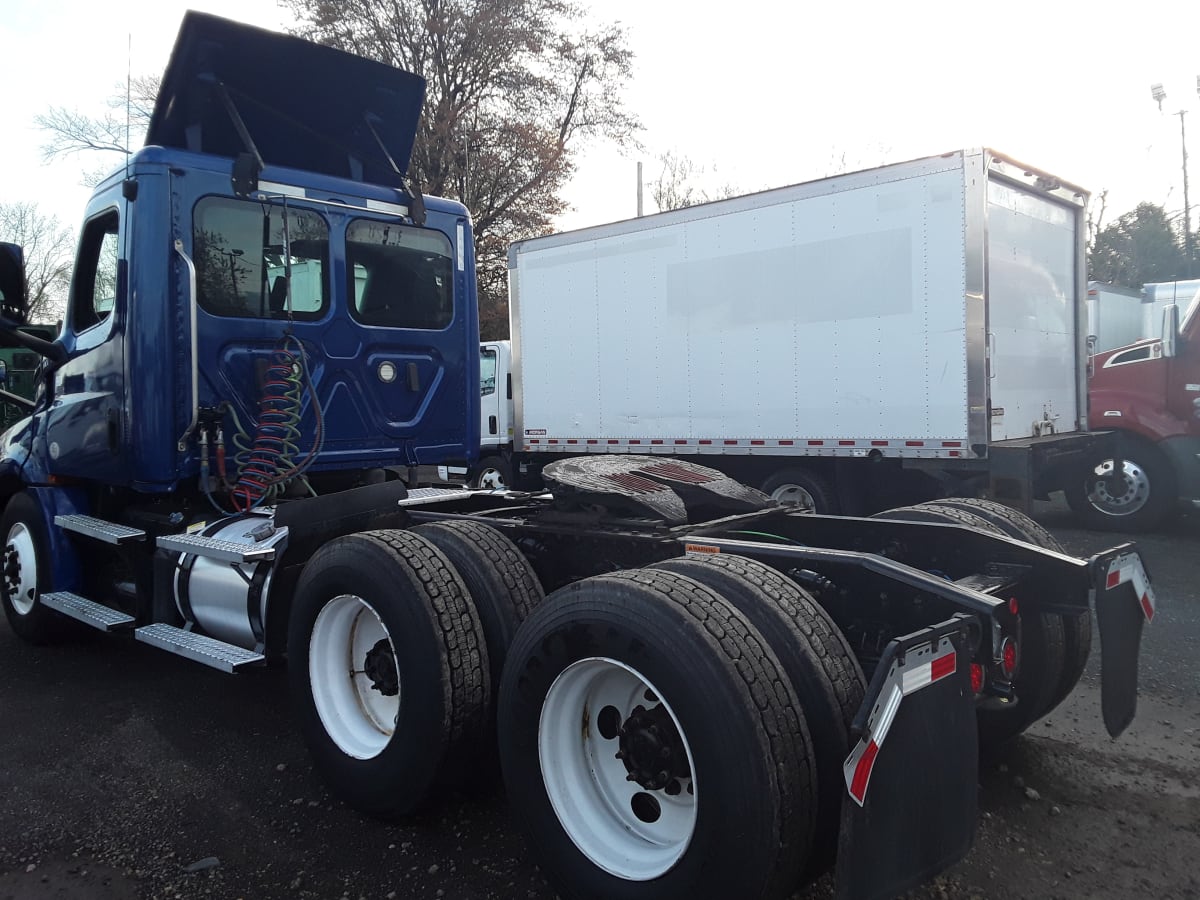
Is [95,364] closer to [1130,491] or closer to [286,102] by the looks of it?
[286,102]

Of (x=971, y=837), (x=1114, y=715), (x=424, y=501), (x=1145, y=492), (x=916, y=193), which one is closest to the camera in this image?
(x=971, y=837)

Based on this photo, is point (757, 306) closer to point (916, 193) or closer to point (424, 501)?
point (916, 193)

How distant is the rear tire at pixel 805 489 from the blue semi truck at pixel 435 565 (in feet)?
13.3

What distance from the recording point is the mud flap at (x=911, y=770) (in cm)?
220

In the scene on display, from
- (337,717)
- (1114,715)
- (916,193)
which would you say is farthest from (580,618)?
(916,193)

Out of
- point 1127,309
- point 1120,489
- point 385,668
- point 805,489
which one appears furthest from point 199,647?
point 1127,309

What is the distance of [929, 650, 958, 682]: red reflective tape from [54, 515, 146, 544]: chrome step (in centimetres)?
421

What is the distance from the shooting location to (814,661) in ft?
8.34

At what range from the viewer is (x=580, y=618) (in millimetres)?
2730

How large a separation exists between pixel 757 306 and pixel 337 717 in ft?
20.9

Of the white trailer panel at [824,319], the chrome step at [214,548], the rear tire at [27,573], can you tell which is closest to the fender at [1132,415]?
the white trailer panel at [824,319]

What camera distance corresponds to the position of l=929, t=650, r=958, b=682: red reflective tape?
93.8 inches

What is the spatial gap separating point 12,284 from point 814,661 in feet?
16.6

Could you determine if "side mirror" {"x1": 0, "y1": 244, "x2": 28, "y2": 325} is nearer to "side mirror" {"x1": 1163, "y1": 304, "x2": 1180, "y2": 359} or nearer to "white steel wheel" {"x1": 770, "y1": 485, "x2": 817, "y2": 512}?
"white steel wheel" {"x1": 770, "y1": 485, "x2": 817, "y2": 512}
